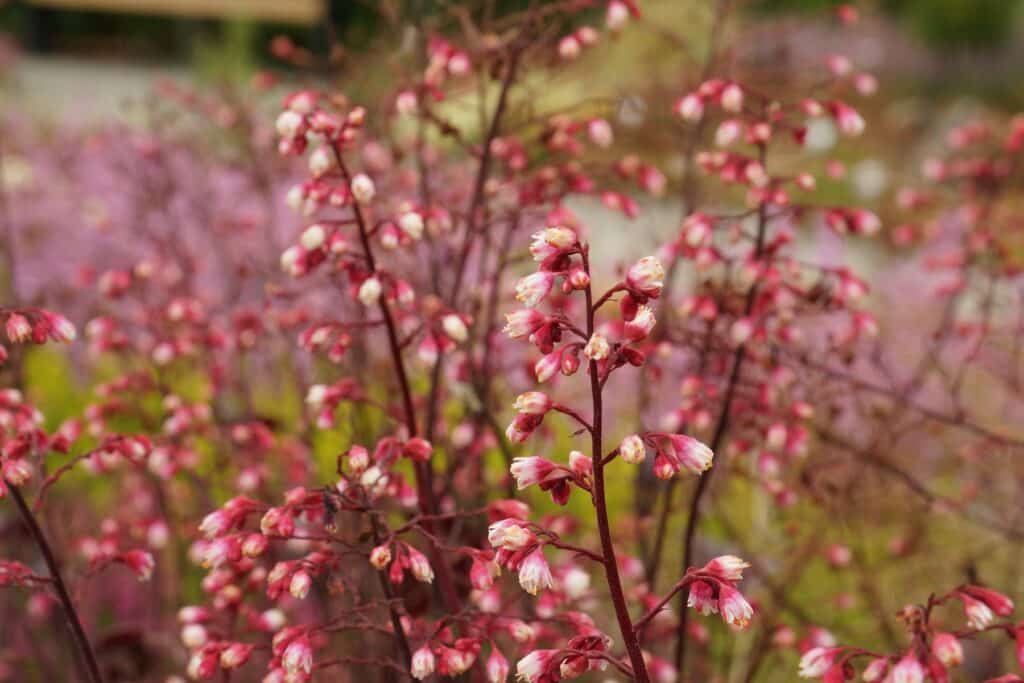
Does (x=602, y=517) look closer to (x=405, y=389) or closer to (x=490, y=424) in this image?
(x=405, y=389)

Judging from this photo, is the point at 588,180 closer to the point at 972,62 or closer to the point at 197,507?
the point at 197,507

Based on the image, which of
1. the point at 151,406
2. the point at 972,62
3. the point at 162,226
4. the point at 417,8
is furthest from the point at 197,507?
the point at 972,62

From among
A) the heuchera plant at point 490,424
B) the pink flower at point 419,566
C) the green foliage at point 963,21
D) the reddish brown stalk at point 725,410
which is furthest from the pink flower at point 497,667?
the green foliage at point 963,21

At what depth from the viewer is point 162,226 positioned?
235 inches

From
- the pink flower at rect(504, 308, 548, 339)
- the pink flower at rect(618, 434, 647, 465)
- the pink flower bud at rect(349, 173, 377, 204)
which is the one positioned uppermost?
the pink flower bud at rect(349, 173, 377, 204)

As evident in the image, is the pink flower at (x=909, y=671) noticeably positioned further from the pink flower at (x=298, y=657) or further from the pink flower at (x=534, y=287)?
the pink flower at (x=298, y=657)

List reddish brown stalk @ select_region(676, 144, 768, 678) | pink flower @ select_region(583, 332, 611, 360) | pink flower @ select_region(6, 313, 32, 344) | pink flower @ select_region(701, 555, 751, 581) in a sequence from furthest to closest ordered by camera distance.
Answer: reddish brown stalk @ select_region(676, 144, 768, 678), pink flower @ select_region(6, 313, 32, 344), pink flower @ select_region(701, 555, 751, 581), pink flower @ select_region(583, 332, 611, 360)

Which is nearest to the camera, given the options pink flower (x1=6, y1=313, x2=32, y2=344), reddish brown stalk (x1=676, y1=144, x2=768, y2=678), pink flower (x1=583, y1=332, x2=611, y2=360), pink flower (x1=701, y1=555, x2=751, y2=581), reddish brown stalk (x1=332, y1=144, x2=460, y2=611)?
pink flower (x1=583, y1=332, x2=611, y2=360)

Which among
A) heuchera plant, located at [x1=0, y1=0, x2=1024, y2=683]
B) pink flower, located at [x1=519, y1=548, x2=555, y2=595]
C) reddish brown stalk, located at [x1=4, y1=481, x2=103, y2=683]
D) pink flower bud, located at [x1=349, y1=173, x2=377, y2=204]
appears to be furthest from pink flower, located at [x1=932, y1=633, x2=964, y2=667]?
reddish brown stalk, located at [x1=4, y1=481, x2=103, y2=683]

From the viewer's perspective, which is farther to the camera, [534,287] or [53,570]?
[53,570]

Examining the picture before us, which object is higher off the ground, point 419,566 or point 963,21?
point 419,566

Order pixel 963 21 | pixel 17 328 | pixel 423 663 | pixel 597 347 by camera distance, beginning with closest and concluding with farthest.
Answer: pixel 597 347 → pixel 423 663 → pixel 17 328 → pixel 963 21

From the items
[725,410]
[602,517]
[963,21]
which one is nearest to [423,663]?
[602,517]

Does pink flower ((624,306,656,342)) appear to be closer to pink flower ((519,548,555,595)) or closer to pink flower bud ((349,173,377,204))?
pink flower ((519,548,555,595))
